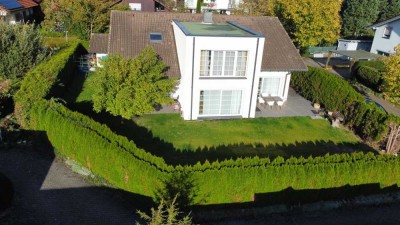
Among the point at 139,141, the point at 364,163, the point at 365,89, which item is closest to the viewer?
the point at 364,163

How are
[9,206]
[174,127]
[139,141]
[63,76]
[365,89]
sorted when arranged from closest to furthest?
[9,206] → [139,141] → [174,127] → [63,76] → [365,89]

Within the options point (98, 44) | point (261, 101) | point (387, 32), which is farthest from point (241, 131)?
point (387, 32)

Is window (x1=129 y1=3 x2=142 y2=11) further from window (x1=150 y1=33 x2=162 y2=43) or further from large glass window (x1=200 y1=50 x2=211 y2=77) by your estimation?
large glass window (x1=200 y1=50 x2=211 y2=77)

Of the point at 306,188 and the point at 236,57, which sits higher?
the point at 236,57

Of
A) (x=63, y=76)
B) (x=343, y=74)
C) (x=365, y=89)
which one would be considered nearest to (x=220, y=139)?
(x=63, y=76)

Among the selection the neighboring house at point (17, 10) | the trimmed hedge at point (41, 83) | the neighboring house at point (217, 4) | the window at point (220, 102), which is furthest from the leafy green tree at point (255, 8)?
the neighboring house at point (17, 10)

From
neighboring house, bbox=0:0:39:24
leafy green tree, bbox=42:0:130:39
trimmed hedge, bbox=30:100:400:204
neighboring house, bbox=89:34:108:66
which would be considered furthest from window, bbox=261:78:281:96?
neighboring house, bbox=0:0:39:24

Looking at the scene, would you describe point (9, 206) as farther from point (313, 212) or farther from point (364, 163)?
point (364, 163)
